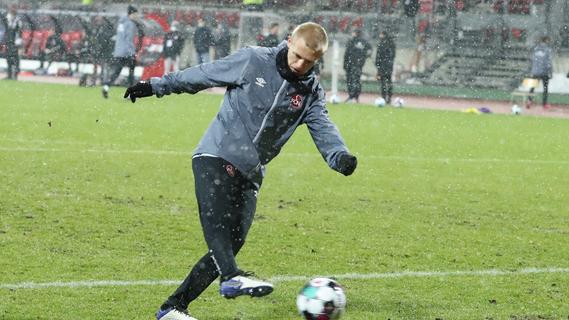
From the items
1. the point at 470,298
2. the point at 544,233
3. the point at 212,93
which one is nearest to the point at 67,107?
the point at 212,93

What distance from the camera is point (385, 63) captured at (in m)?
29.5

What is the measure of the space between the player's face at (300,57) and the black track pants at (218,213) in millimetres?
600

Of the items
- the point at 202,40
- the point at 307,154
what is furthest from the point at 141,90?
the point at 202,40

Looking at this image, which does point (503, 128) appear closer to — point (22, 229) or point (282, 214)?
point (282, 214)

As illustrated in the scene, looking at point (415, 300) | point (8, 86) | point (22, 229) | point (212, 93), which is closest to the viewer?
point (415, 300)

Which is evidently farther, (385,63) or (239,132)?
(385,63)

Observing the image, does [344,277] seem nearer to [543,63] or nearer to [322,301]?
[322,301]

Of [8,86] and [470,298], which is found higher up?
[470,298]

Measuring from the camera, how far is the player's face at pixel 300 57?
541cm

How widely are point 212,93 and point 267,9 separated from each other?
10.5 m

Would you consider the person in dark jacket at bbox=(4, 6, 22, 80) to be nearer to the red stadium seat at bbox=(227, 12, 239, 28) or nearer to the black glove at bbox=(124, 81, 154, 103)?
the red stadium seat at bbox=(227, 12, 239, 28)

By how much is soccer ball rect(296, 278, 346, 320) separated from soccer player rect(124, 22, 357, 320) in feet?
1.42

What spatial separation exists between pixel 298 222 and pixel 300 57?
13.9 ft

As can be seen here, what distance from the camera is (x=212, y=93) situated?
31.6 metres
